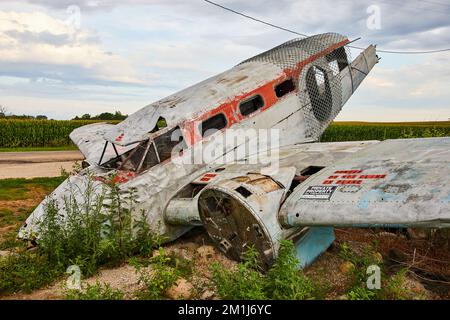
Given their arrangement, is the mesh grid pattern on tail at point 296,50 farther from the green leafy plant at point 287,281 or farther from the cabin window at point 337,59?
the green leafy plant at point 287,281

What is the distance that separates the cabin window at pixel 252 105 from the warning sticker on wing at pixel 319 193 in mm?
3723

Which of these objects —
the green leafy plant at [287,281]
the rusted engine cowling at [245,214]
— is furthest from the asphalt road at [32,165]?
the green leafy plant at [287,281]

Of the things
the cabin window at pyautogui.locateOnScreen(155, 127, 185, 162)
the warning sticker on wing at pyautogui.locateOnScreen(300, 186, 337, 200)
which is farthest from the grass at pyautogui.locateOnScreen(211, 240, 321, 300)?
the cabin window at pyautogui.locateOnScreen(155, 127, 185, 162)

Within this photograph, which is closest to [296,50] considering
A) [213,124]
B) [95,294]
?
[213,124]

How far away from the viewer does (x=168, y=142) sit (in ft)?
28.2

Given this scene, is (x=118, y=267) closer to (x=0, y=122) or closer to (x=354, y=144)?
(x=354, y=144)

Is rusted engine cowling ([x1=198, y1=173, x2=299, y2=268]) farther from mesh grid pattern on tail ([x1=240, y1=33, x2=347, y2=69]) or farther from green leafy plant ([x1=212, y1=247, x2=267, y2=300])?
mesh grid pattern on tail ([x1=240, y1=33, x2=347, y2=69])

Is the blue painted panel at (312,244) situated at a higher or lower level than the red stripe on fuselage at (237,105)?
lower

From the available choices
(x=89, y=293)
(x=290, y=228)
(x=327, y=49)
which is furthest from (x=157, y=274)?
(x=327, y=49)

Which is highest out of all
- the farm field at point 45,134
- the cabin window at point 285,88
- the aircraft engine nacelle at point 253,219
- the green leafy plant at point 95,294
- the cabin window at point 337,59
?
the cabin window at point 337,59

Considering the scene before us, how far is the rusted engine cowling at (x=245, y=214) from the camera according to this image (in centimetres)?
644

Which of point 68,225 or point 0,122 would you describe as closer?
point 68,225

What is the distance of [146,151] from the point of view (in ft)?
27.2
